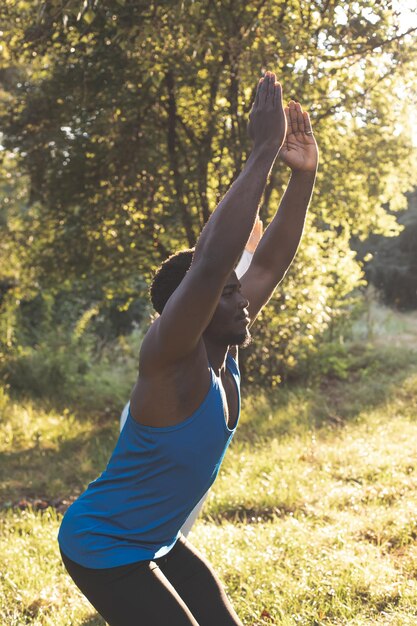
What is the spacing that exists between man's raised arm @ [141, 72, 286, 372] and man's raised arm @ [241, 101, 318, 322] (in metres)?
0.77

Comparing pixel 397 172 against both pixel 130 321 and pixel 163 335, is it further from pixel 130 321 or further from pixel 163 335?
pixel 163 335

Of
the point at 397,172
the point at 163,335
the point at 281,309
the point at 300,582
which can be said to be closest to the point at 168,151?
the point at 281,309

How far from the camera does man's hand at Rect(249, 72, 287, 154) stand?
222cm

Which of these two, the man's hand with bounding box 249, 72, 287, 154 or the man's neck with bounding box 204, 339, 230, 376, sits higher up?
the man's hand with bounding box 249, 72, 287, 154

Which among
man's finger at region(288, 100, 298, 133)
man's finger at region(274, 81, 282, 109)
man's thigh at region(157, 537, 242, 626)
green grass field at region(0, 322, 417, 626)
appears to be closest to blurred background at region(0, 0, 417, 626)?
green grass field at region(0, 322, 417, 626)

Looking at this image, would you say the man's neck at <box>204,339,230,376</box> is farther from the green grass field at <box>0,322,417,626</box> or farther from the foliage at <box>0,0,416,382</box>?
the foliage at <box>0,0,416,382</box>

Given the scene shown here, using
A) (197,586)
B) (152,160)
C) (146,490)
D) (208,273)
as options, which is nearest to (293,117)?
(208,273)

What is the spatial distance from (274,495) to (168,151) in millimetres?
5396

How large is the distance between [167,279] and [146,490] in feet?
2.32

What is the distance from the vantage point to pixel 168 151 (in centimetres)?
974

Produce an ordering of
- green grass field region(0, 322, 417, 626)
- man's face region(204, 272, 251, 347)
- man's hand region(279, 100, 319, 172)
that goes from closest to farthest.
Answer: man's face region(204, 272, 251, 347), man's hand region(279, 100, 319, 172), green grass field region(0, 322, 417, 626)

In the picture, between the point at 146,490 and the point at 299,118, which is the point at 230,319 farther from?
the point at 299,118

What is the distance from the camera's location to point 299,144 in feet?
9.64

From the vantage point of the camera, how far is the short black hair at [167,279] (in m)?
2.47
